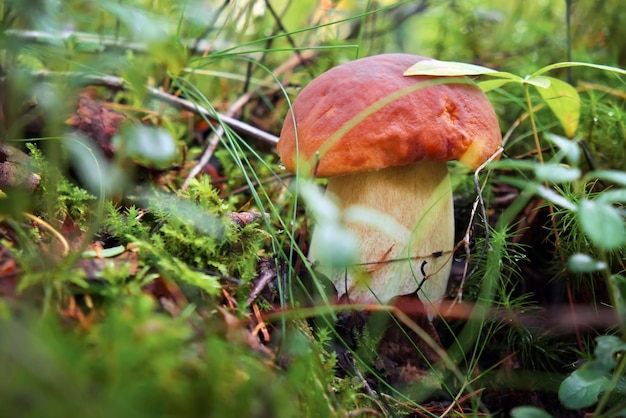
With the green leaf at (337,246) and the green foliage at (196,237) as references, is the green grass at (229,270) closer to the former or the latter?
the green foliage at (196,237)

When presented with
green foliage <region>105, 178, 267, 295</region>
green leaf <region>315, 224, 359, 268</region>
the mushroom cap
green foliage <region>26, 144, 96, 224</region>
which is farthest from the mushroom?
green foliage <region>26, 144, 96, 224</region>

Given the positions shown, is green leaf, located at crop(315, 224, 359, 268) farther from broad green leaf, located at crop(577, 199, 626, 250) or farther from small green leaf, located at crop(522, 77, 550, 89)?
small green leaf, located at crop(522, 77, 550, 89)

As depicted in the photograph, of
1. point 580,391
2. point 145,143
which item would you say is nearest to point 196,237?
point 145,143

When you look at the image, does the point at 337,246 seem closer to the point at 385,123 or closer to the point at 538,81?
the point at 385,123

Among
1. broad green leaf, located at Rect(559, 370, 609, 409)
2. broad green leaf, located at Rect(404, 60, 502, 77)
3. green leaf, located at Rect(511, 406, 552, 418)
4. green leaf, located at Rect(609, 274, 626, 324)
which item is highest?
broad green leaf, located at Rect(404, 60, 502, 77)


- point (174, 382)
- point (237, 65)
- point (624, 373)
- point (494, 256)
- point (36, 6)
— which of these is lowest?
point (624, 373)

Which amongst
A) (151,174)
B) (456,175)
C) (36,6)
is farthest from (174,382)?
(456,175)

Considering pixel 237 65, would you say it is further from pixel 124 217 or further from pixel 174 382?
pixel 174 382
